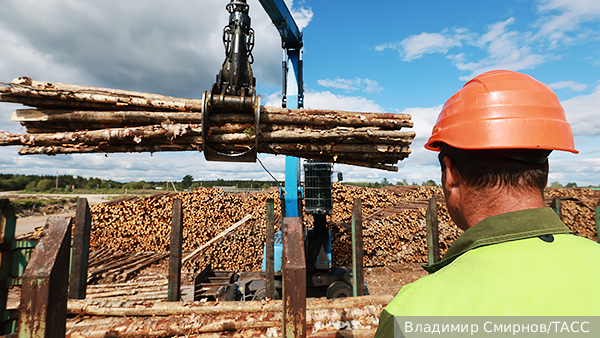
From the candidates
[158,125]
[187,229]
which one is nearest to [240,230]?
[187,229]

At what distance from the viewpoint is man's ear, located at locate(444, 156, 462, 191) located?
4.02ft

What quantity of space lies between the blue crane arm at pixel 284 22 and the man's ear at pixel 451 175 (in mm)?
6031

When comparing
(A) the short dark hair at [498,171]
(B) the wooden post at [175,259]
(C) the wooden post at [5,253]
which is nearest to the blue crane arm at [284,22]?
(B) the wooden post at [175,259]

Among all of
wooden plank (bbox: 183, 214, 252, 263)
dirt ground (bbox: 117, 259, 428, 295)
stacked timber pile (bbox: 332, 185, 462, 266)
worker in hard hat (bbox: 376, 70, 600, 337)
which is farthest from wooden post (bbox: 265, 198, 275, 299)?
stacked timber pile (bbox: 332, 185, 462, 266)

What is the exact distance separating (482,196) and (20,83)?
3860 millimetres

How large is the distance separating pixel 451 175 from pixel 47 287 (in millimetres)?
2711

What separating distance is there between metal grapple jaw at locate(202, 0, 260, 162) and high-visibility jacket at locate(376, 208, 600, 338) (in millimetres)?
1991

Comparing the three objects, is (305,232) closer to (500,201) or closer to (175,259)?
(175,259)

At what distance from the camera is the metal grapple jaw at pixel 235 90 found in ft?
7.79

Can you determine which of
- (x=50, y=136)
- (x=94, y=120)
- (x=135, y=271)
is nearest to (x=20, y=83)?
(x=50, y=136)

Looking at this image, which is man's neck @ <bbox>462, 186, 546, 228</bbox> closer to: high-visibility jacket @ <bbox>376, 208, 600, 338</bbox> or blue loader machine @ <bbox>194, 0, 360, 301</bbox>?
high-visibility jacket @ <bbox>376, 208, 600, 338</bbox>

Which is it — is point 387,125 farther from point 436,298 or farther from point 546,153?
point 436,298

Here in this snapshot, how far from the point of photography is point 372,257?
421 inches

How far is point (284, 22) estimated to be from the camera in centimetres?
623
